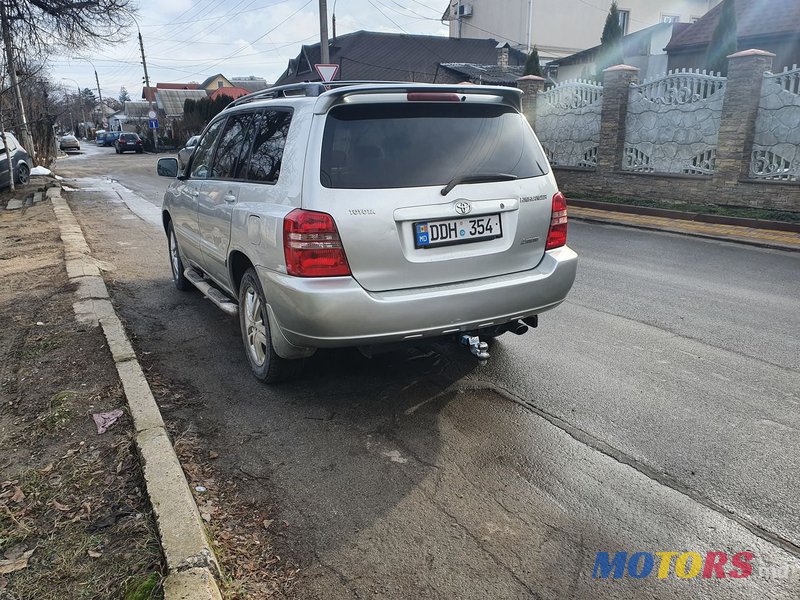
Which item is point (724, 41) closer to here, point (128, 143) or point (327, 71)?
point (327, 71)

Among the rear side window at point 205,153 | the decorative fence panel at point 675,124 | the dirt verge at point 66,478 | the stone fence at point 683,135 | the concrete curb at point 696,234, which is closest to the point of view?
the dirt verge at point 66,478

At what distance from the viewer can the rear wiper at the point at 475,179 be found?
363cm

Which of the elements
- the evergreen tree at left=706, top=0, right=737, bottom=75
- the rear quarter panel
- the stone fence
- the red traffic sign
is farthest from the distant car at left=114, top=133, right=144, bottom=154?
the rear quarter panel

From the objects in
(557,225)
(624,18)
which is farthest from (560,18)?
(557,225)

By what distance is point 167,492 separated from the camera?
2.87 meters

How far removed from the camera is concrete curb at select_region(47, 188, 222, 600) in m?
2.33

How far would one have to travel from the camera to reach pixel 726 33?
51.2 ft

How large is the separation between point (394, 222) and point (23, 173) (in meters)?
19.6

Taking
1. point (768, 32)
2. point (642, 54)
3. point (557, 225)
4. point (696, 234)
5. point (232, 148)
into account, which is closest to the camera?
point (557, 225)

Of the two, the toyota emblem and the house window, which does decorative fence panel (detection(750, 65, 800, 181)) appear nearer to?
the toyota emblem

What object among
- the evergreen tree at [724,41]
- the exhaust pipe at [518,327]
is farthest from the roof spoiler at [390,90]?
the evergreen tree at [724,41]

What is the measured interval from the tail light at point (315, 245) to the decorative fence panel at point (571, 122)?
44.6 ft

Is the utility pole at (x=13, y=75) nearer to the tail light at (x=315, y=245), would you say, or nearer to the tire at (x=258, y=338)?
the tire at (x=258, y=338)

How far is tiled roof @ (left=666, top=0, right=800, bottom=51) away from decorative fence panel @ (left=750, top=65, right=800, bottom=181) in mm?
10404
